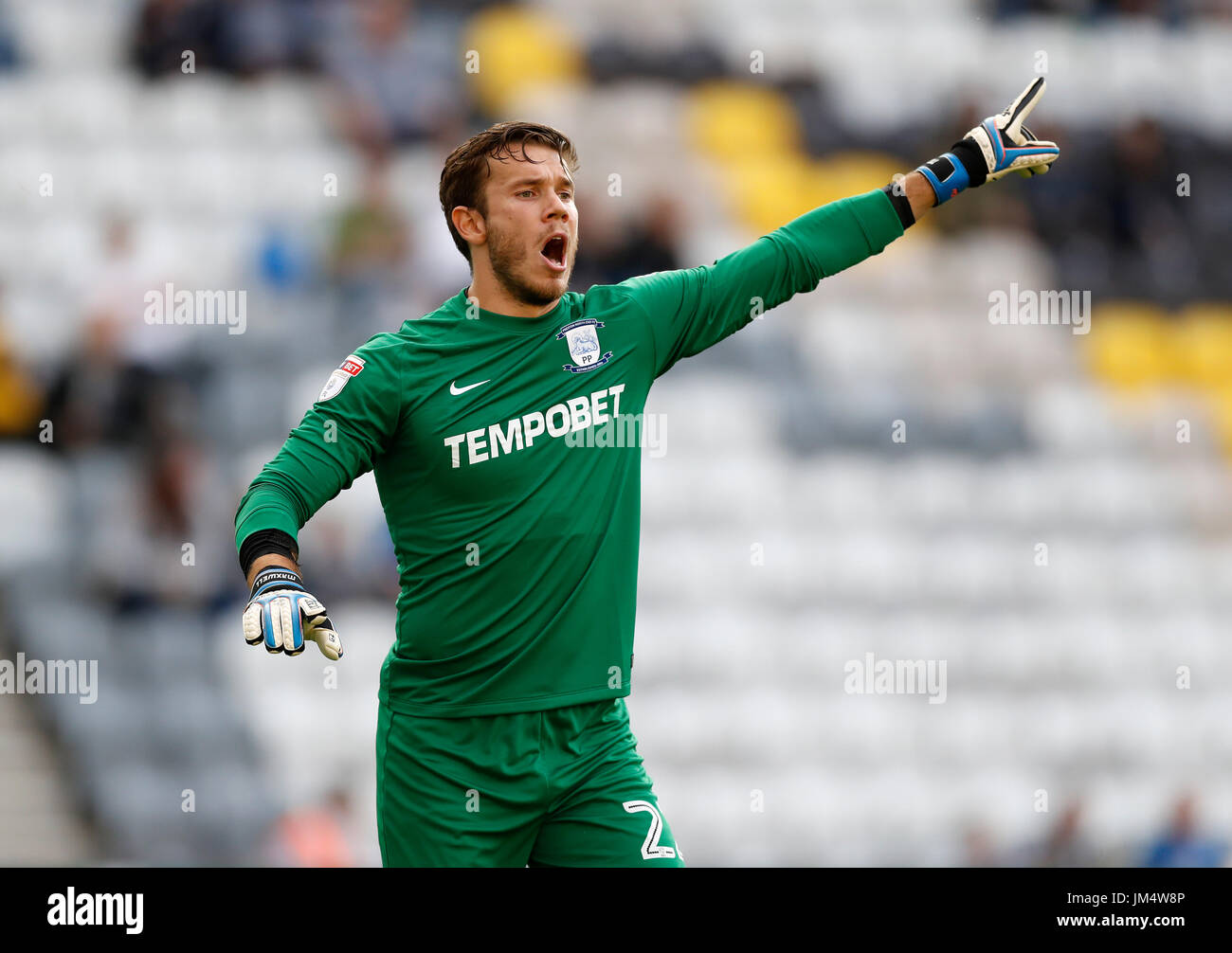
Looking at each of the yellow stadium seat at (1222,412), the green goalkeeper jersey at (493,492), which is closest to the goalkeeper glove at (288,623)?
the green goalkeeper jersey at (493,492)

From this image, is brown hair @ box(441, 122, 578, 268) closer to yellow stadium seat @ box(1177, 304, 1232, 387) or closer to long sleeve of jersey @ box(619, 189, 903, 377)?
long sleeve of jersey @ box(619, 189, 903, 377)

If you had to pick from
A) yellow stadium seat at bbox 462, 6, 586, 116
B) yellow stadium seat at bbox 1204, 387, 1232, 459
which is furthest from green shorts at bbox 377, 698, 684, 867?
yellow stadium seat at bbox 1204, 387, 1232, 459

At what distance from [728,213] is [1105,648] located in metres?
3.53

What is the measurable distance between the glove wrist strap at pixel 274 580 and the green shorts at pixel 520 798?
626 mm

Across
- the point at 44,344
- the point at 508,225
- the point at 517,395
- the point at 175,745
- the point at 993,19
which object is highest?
the point at 993,19

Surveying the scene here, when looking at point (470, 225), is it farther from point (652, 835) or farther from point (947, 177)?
point (652, 835)

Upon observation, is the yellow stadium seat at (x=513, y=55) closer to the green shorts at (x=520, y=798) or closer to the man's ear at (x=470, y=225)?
the man's ear at (x=470, y=225)

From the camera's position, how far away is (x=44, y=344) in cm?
916

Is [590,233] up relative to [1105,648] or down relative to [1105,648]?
up

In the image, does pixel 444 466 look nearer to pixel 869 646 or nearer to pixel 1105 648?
pixel 869 646

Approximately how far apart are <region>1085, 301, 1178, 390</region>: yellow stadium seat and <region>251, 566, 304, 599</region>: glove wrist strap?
816 cm

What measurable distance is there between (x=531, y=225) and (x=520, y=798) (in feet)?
4.55

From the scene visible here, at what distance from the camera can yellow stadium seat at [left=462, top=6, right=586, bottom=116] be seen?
10453 millimetres

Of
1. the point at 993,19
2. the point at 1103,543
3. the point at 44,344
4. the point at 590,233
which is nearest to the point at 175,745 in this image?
the point at 44,344
